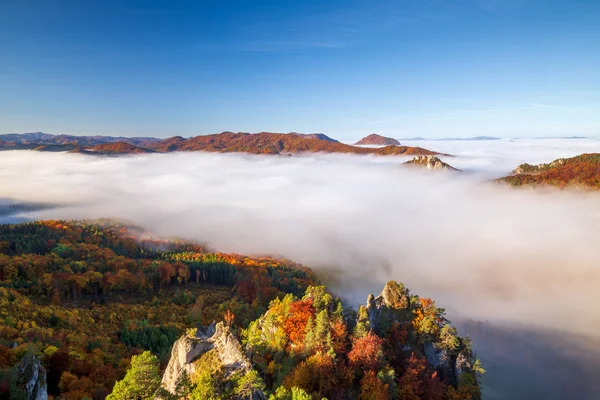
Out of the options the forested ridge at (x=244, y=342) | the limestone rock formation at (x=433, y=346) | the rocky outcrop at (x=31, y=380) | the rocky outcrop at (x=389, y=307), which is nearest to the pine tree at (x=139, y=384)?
the forested ridge at (x=244, y=342)

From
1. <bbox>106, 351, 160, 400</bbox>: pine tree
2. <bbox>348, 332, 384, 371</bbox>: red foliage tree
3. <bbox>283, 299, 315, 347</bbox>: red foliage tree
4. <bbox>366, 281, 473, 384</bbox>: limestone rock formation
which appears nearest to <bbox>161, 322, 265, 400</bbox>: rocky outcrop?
<bbox>106, 351, 160, 400</bbox>: pine tree

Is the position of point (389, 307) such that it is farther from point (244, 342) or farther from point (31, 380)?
point (31, 380)

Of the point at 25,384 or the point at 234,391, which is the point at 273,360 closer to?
the point at 234,391

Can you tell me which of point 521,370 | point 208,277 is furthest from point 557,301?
point 208,277

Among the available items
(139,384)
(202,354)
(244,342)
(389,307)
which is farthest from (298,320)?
(139,384)

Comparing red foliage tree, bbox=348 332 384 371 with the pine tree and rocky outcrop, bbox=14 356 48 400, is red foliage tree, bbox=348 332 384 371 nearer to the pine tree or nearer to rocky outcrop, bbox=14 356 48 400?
the pine tree

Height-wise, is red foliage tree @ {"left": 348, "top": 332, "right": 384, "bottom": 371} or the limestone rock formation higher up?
red foliage tree @ {"left": 348, "top": 332, "right": 384, "bottom": 371}

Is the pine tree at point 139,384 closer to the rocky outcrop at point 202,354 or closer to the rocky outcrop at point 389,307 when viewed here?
the rocky outcrop at point 202,354
